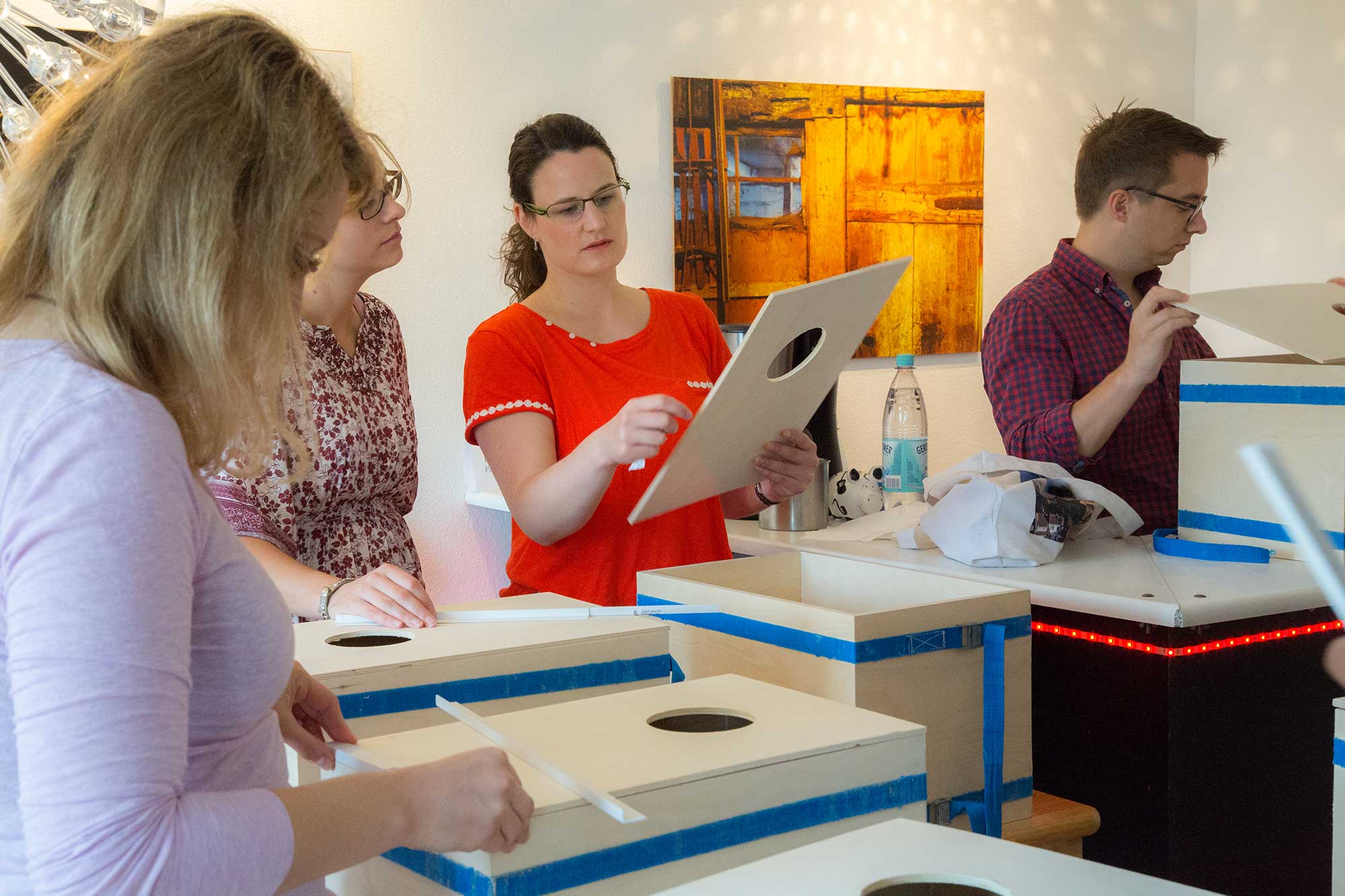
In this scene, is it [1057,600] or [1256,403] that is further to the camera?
[1256,403]

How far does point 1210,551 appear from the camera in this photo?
70.8 inches

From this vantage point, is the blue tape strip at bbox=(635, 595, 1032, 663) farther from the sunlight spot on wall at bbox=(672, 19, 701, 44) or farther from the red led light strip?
the sunlight spot on wall at bbox=(672, 19, 701, 44)

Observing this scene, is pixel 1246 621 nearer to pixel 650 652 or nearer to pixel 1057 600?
pixel 1057 600

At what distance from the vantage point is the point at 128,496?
0.61 metres

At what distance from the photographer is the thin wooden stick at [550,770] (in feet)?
2.30

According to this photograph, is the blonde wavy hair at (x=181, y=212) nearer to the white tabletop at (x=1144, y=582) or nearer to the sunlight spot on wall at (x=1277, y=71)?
the white tabletop at (x=1144, y=582)

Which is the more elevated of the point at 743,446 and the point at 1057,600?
the point at 743,446

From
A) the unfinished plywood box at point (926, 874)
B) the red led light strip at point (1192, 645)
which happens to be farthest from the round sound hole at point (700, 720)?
the red led light strip at point (1192, 645)

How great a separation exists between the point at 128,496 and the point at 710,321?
53.8 inches

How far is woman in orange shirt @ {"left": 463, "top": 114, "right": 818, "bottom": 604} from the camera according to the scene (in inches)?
65.4

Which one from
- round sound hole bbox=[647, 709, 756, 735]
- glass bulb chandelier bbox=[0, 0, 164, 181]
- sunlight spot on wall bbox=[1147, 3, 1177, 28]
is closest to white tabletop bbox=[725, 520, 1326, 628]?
round sound hole bbox=[647, 709, 756, 735]

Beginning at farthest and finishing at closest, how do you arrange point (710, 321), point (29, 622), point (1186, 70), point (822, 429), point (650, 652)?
1. point (1186, 70)
2. point (822, 429)
3. point (710, 321)
4. point (650, 652)
5. point (29, 622)

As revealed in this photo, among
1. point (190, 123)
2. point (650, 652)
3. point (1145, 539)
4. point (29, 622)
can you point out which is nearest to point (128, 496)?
point (29, 622)

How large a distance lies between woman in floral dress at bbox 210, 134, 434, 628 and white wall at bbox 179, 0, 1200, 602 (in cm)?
116
